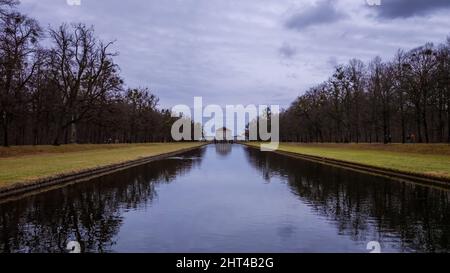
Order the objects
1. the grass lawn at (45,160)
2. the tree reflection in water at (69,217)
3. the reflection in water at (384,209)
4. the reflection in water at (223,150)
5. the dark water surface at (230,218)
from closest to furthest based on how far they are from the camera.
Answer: the dark water surface at (230,218), the tree reflection in water at (69,217), the reflection in water at (384,209), the grass lawn at (45,160), the reflection in water at (223,150)

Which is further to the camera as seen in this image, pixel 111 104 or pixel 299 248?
pixel 111 104

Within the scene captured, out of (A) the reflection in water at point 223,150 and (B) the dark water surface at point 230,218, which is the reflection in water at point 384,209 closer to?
(B) the dark water surface at point 230,218

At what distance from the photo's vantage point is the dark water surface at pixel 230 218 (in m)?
8.77

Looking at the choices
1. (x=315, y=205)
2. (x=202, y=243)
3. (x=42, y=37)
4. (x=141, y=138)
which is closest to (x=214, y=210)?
(x=315, y=205)

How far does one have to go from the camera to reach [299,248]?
847cm

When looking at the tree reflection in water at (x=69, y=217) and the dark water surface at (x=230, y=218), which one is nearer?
the dark water surface at (x=230, y=218)

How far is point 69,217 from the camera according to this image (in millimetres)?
11820

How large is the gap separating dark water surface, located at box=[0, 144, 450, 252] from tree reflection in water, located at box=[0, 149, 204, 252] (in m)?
0.02

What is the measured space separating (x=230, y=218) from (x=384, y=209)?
15.3 ft

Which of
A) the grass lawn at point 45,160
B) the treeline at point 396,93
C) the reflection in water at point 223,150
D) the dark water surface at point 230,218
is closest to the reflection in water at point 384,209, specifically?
the dark water surface at point 230,218

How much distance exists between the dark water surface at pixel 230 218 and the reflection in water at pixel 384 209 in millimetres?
25
